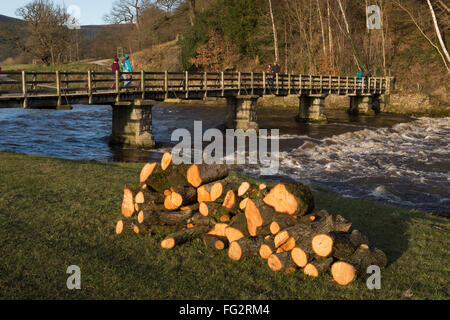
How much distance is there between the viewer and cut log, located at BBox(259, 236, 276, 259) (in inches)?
253

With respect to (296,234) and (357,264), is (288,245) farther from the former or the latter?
(357,264)

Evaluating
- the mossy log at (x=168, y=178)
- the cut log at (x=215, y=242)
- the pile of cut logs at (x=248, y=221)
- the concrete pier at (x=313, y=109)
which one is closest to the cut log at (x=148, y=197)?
the pile of cut logs at (x=248, y=221)

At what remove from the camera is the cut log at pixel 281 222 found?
644 cm

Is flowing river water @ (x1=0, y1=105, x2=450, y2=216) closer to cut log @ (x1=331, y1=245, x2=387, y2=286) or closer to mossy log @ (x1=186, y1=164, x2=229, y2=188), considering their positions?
cut log @ (x1=331, y1=245, x2=387, y2=286)

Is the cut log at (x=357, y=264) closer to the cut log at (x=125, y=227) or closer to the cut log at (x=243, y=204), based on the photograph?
the cut log at (x=243, y=204)

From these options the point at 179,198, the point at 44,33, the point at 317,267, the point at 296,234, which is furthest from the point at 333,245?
the point at 44,33

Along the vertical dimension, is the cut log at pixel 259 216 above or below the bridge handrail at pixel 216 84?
below

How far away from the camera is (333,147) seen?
2247 cm

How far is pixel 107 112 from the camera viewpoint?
41531 millimetres

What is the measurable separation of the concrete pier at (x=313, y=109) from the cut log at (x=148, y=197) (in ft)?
90.2

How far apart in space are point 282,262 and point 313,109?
96.4ft

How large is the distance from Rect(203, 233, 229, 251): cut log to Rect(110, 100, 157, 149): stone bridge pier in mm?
14993
